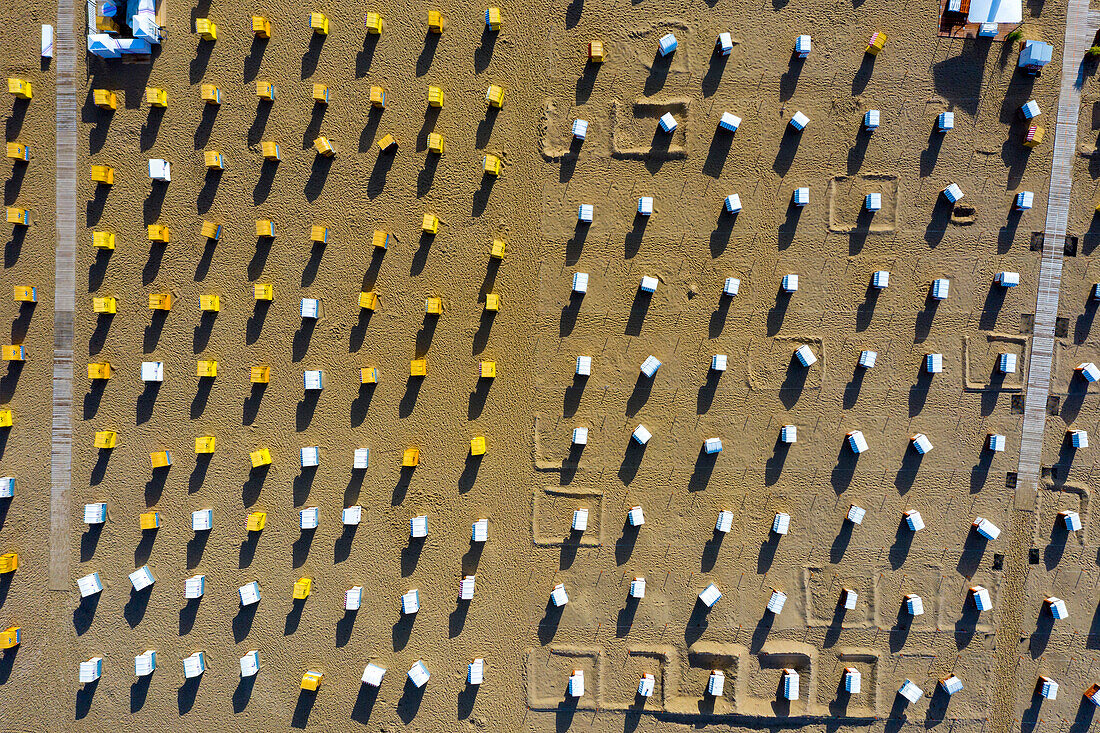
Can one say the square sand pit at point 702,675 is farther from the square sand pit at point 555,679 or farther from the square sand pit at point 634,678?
the square sand pit at point 555,679

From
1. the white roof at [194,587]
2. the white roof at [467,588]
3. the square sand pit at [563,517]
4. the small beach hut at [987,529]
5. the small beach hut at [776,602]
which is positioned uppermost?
the small beach hut at [987,529]

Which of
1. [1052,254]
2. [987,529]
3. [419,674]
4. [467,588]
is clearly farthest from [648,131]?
[419,674]

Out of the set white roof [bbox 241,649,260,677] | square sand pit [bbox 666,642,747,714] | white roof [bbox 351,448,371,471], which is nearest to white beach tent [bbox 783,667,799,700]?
square sand pit [bbox 666,642,747,714]

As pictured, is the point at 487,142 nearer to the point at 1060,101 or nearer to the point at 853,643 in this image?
the point at 1060,101

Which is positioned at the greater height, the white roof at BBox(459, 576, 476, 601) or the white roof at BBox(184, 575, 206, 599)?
the white roof at BBox(459, 576, 476, 601)

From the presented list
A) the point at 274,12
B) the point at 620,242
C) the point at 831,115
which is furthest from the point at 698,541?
the point at 274,12

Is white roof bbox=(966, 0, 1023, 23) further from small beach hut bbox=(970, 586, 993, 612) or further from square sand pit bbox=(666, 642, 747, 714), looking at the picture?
square sand pit bbox=(666, 642, 747, 714)

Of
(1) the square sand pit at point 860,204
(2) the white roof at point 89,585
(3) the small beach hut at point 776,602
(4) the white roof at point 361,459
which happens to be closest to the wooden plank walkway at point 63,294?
(2) the white roof at point 89,585
